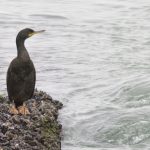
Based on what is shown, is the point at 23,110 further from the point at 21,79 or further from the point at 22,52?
the point at 22,52

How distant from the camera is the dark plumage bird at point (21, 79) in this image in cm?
1065

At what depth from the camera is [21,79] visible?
10.8 meters

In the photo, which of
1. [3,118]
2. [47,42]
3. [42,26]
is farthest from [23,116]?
[42,26]

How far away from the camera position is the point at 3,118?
32.8 feet

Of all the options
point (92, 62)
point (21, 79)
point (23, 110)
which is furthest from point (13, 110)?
point (92, 62)

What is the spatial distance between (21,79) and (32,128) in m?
1.08

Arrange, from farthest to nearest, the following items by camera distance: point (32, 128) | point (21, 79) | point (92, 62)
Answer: point (92, 62), point (21, 79), point (32, 128)

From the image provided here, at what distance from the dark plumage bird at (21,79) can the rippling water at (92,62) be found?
1.04 m

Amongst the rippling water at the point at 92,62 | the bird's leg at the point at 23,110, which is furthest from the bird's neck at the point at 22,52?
the rippling water at the point at 92,62

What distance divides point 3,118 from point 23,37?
1781 millimetres

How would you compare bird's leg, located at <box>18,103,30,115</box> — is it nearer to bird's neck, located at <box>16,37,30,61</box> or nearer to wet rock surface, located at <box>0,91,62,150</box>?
wet rock surface, located at <box>0,91,62,150</box>

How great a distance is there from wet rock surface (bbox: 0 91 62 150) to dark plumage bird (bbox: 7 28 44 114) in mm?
188

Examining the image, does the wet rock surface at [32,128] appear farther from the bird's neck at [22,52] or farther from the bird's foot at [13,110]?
the bird's neck at [22,52]

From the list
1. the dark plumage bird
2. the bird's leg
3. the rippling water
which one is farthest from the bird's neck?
the rippling water
